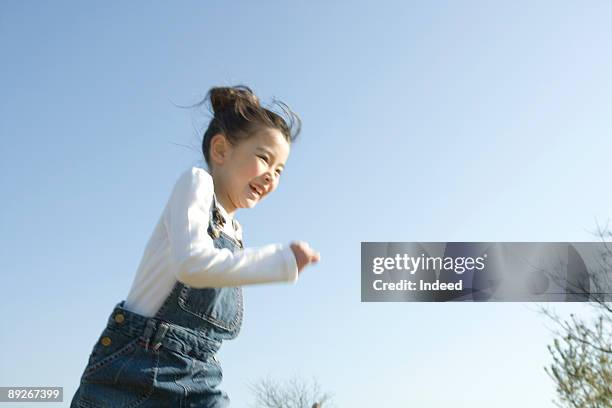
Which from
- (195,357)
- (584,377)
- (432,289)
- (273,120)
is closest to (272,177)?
(273,120)

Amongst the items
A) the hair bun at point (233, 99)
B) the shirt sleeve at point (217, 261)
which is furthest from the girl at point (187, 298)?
the hair bun at point (233, 99)

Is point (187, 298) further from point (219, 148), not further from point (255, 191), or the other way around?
point (219, 148)

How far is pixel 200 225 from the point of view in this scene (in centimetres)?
195

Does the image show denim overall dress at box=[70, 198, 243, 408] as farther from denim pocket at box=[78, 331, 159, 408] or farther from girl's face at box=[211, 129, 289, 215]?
girl's face at box=[211, 129, 289, 215]

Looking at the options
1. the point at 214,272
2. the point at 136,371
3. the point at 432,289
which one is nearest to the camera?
the point at 214,272

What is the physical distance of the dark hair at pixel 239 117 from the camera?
92.0 inches

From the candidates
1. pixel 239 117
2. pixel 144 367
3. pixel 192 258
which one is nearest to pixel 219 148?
pixel 239 117

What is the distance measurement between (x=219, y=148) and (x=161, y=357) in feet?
2.14

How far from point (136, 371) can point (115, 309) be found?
0.20m

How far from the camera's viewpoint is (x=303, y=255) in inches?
74.0

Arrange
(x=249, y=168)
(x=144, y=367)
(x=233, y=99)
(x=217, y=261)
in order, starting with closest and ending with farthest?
(x=217, y=261) → (x=144, y=367) → (x=249, y=168) → (x=233, y=99)

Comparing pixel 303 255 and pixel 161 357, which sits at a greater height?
pixel 303 255

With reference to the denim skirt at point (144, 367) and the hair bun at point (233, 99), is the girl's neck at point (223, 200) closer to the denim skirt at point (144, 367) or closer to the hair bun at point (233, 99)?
the hair bun at point (233, 99)

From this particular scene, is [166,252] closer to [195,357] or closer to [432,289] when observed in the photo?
[195,357]
